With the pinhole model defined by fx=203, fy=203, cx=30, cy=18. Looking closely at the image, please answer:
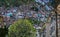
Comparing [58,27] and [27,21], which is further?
[58,27]

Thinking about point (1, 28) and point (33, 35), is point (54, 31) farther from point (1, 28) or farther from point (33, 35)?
point (1, 28)

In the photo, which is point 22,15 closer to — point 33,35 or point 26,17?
point 26,17

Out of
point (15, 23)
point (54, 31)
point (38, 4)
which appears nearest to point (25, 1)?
point (38, 4)

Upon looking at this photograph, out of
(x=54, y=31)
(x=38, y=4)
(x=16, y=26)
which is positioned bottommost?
(x=54, y=31)

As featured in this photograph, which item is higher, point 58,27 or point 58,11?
point 58,11

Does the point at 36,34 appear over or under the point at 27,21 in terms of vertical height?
under

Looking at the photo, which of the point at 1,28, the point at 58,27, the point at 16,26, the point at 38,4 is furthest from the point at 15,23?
the point at 58,27
